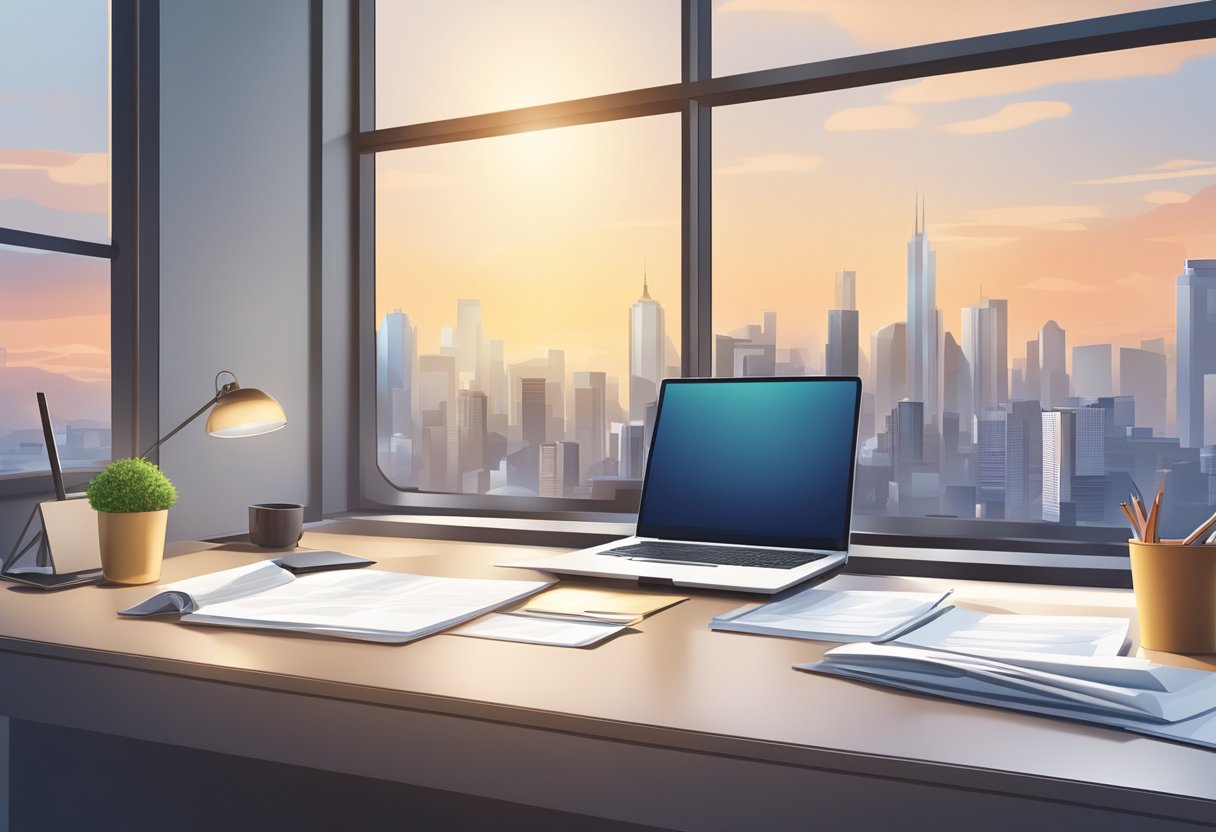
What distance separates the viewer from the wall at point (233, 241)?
6.08 feet

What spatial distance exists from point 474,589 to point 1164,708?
0.81 metres

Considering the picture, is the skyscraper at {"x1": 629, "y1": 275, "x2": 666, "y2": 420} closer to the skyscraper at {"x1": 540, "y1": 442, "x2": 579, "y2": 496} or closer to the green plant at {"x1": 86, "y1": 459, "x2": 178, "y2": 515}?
the skyscraper at {"x1": 540, "y1": 442, "x2": 579, "y2": 496}

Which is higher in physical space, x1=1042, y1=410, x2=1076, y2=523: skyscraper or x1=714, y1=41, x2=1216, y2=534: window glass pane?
x1=714, y1=41, x2=1216, y2=534: window glass pane

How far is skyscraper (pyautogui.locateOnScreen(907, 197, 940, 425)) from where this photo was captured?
1.73 m

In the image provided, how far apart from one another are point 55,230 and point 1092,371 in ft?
6.35

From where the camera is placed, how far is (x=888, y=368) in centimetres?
176

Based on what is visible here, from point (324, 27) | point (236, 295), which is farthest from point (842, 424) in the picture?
point (324, 27)

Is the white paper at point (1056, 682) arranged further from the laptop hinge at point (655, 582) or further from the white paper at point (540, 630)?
the laptop hinge at point (655, 582)

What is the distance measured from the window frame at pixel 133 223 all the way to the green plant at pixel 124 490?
0.55 metres

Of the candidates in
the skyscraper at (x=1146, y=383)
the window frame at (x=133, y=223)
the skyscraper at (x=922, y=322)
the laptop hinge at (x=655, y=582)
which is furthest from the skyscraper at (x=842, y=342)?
the window frame at (x=133, y=223)

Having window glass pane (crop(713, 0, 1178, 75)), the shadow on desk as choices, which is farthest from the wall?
window glass pane (crop(713, 0, 1178, 75))

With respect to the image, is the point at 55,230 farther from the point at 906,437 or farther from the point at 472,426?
the point at 906,437

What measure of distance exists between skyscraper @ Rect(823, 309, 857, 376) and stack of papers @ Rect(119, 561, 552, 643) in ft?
2.70

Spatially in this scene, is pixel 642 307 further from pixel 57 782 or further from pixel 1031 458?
pixel 57 782
